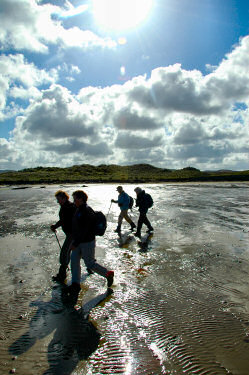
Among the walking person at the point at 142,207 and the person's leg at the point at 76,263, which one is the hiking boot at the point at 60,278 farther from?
the walking person at the point at 142,207

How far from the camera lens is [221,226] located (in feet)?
45.0

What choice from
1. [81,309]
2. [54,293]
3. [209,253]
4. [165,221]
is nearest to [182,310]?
[81,309]

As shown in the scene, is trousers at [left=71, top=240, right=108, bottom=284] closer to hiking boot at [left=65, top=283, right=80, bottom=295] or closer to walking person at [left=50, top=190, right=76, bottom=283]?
hiking boot at [left=65, top=283, right=80, bottom=295]

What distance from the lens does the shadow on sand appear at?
3.98 metres

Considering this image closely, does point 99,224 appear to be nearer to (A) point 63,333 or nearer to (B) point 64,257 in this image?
(B) point 64,257

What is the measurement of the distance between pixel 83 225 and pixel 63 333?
2078mm

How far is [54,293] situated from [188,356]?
3.42m

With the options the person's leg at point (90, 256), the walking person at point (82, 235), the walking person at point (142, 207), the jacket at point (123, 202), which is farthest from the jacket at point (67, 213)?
the jacket at point (123, 202)

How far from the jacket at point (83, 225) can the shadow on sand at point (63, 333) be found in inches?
52.7

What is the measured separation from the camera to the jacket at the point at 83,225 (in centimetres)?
574

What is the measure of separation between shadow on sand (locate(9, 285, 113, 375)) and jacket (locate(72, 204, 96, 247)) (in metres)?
1.34

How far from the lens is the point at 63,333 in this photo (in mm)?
4613

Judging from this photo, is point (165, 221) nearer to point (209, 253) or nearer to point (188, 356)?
point (209, 253)

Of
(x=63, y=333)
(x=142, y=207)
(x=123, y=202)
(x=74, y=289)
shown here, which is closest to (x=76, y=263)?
(x=74, y=289)
